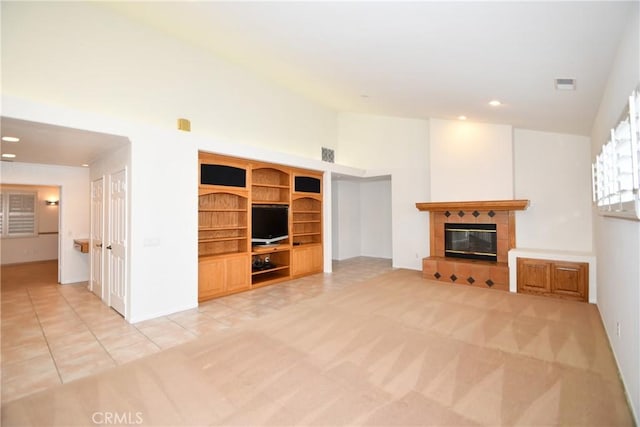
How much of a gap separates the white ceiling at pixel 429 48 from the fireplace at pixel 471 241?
7.16ft

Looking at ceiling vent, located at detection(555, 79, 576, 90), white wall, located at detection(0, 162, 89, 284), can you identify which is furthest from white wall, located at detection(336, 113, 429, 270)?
white wall, located at detection(0, 162, 89, 284)

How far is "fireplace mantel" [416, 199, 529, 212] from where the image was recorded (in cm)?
562

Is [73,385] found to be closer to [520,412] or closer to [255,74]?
[520,412]

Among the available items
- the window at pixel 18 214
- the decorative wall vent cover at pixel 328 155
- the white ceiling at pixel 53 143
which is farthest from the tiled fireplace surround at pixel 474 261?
the window at pixel 18 214

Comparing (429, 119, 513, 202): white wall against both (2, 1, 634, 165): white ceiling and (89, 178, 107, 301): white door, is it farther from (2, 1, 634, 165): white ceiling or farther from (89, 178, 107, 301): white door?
(89, 178, 107, 301): white door

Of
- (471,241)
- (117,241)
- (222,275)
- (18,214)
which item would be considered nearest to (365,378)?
(222,275)

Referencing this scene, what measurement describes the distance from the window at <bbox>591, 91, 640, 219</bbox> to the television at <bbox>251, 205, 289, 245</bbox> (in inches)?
196

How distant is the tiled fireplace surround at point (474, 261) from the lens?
570cm

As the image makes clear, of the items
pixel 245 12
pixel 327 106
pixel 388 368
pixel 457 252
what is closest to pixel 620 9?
pixel 388 368

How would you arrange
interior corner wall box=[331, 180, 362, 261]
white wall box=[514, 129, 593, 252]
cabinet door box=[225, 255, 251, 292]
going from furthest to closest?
interior corner wall box=[331, 180, 362, 261]
white wall box=[514, 129, 593, 252]
cabinet door box=[225, 255, 251, 292]

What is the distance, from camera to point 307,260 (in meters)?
6.90

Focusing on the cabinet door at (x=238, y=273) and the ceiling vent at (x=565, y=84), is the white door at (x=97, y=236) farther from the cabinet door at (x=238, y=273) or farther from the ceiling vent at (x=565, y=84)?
the ceiling vent at (x=565, y=84)

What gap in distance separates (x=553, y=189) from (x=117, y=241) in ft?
24.8

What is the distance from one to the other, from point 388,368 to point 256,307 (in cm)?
243
